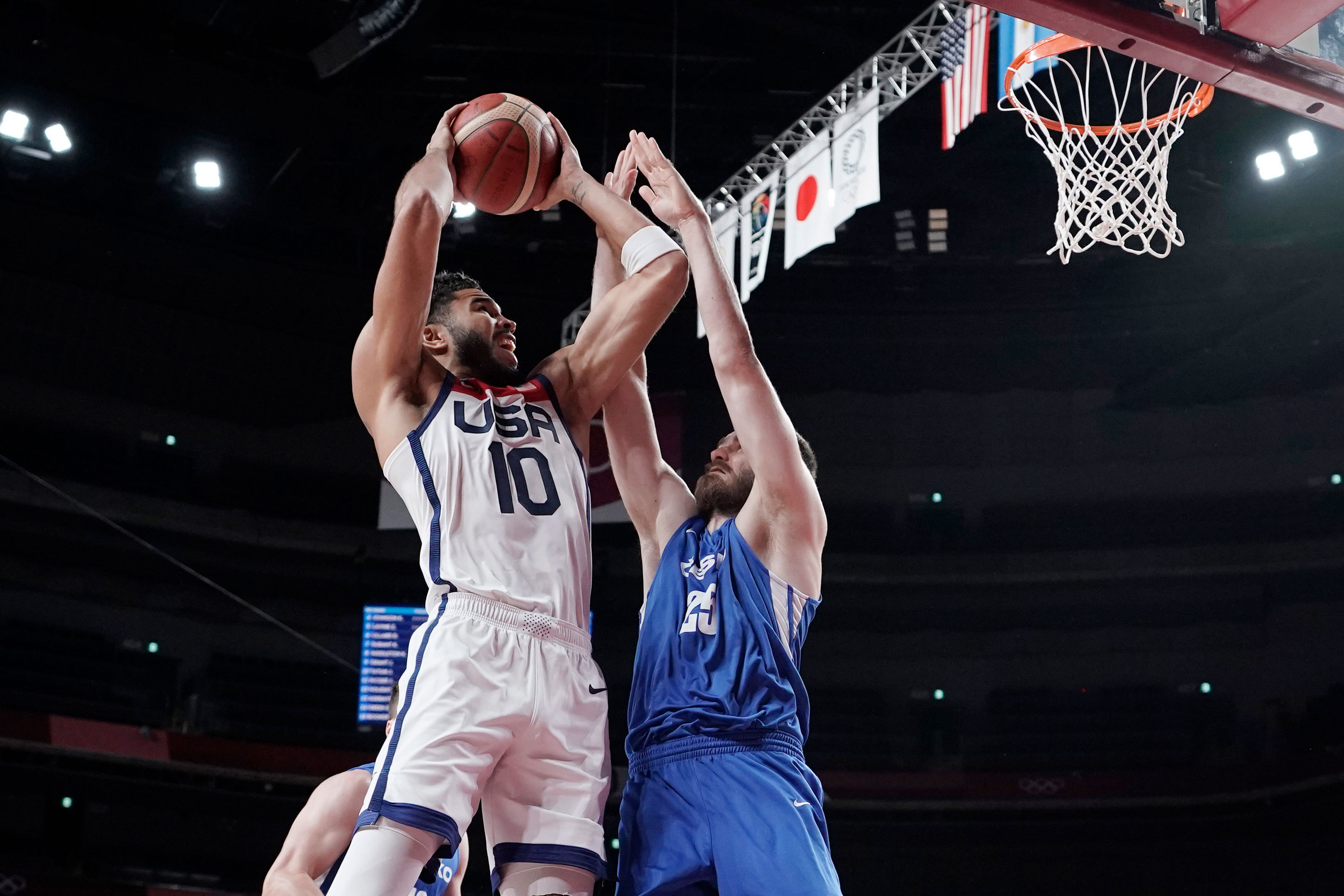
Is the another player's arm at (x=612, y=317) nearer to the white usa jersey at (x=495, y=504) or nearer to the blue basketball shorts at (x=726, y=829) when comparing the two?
the white usa jersey at (x=495, y=504)

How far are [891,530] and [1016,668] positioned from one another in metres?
2.22

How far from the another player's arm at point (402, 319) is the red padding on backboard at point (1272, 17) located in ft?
11.0

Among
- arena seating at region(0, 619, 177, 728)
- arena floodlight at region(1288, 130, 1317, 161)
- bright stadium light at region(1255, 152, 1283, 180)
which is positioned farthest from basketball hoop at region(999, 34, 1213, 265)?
arena seating at region(0, 619, 177, 728)

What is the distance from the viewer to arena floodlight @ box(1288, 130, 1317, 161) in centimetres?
1186

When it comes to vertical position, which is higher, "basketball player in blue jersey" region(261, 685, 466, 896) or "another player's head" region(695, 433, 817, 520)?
"another player's head" region(695, 433, 817, 520)

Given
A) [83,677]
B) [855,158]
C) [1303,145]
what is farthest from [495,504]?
[83,677]

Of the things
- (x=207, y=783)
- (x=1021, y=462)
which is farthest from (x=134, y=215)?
(x=1021, y=462)

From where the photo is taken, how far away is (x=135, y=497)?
592 inches

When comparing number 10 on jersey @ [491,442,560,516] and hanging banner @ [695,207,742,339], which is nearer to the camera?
number 10 on jersey @ [491,442,560,516]

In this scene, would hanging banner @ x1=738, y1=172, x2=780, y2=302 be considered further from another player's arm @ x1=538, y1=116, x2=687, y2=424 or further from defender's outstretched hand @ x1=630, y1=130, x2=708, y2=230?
another player's arm @ x1=538, y1=116, x2=687, y2=424

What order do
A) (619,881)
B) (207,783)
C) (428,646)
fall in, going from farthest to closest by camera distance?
1. (207,783)
2. (619,881)
3. (428,646)

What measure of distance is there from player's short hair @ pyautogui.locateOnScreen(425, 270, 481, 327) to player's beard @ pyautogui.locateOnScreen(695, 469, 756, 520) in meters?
0.83

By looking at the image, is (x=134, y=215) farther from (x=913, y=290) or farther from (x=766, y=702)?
(x=766, y=702)

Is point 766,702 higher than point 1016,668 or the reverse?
the reverse
